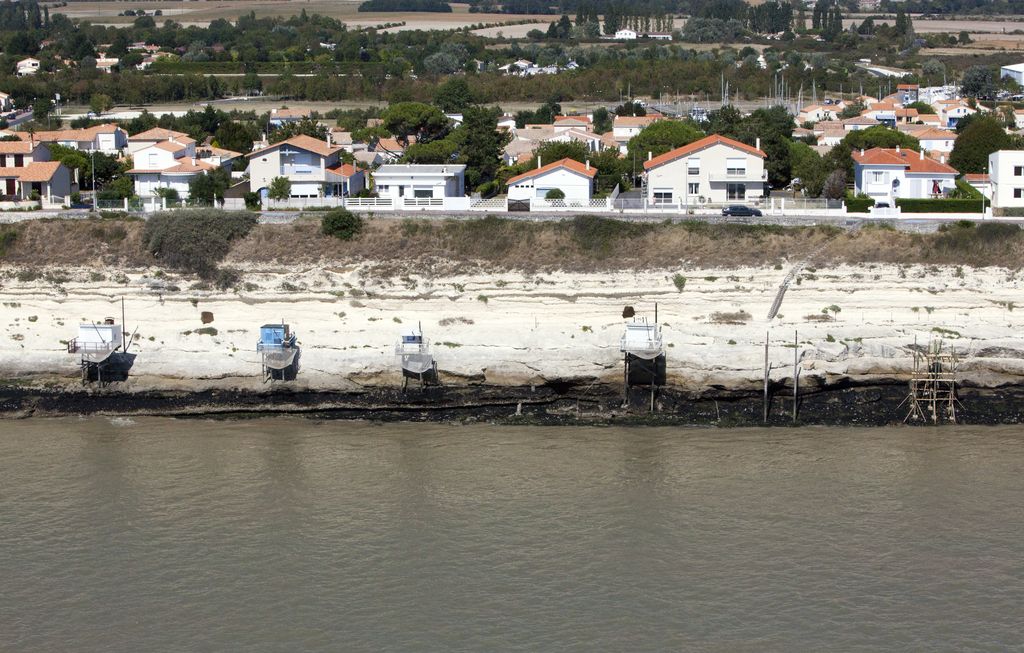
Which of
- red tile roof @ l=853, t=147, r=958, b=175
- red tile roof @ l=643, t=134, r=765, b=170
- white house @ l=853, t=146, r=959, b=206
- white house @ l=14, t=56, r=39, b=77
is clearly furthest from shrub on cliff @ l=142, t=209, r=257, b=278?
white house @ l=14, t=56, r=39, b=77

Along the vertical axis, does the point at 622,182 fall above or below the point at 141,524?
above

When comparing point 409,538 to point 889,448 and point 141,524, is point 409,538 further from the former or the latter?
point 889,448

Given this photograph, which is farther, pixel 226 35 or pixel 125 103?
pixel 226 35

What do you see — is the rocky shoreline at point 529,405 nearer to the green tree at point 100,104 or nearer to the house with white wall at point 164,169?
the house with white wall at point 164,169

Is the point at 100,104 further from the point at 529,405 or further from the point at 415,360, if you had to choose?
the point at 529,405

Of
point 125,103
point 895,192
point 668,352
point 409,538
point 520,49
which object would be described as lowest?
point 409,538

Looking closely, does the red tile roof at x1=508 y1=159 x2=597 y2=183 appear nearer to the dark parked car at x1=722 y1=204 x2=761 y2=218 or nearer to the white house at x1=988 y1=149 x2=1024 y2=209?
the dark parked car at x1=722 y1=204 x2=761 y2=218

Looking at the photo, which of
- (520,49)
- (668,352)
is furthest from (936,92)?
(668,352)

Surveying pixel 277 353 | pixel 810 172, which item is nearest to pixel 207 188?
pixel 277 353
